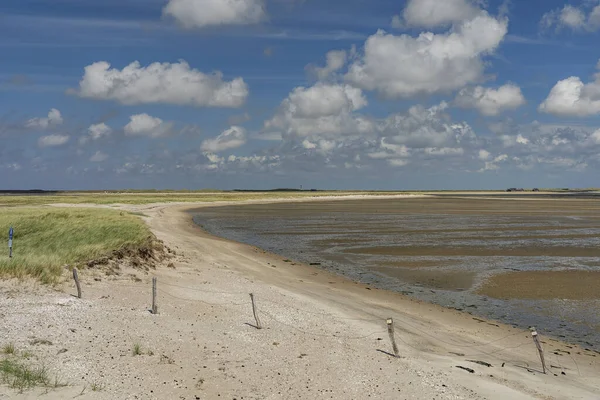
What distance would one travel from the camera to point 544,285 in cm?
2416

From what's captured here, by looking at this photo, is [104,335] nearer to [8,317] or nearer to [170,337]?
[170,337]

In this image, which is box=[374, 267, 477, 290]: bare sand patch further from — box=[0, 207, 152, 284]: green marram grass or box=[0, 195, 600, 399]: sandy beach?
box=[0, 207, 152, 284]: green marram grass

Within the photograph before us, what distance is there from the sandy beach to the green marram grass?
132 cm

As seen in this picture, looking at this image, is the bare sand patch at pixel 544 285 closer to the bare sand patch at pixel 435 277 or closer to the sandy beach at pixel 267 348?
the bare sand patch at pixel 435 277

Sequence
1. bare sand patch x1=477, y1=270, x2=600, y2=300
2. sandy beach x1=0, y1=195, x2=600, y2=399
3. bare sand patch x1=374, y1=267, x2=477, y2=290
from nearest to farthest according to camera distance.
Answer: sandy beach x1=0, y1=195, x2=600, y2=399 < bare sand patch x1=477, y1=270, x2=600, y2=300 < bare sand patch x1=374, y1=267, x2=477, y2=290

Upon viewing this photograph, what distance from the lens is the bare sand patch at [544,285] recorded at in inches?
875

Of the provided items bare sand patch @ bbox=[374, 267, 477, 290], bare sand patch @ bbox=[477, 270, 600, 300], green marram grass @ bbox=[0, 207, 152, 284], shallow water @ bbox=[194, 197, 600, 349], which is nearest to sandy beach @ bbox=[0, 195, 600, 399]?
green marram grass @ bbox=[0, 207, 152, 284]

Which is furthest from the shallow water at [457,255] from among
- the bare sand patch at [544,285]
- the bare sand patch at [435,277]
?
the bare sand patch at [544,285]

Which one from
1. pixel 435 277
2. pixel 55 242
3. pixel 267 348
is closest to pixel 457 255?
pixel 435 277

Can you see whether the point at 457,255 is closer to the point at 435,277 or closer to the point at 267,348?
the point at 435,277

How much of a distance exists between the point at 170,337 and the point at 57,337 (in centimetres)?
297

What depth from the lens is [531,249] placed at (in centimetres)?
3653

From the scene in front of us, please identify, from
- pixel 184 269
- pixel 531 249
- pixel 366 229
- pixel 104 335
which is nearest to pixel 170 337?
pixel 104 335

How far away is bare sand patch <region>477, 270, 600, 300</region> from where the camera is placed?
2222 cm
